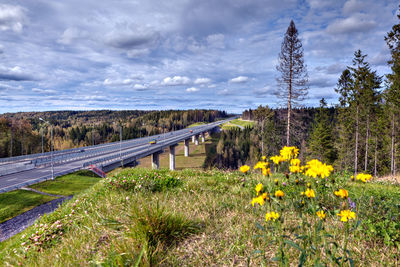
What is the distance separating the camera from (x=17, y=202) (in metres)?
23.8

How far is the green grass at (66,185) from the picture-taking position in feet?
92.4

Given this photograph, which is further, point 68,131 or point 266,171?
point 68,131

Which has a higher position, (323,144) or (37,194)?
(323,144)

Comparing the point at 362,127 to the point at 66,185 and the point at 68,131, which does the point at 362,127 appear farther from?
the point at 68,131

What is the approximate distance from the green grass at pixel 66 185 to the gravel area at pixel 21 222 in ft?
13.0

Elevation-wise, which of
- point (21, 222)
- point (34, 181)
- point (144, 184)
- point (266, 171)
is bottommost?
point (21, 222)

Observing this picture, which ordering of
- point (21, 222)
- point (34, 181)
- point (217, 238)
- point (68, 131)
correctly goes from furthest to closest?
point (68, 131) → point (34, 181) → point (21, 222) → point (217, 238)

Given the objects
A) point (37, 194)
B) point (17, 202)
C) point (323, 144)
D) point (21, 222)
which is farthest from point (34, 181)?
point (323, 144)

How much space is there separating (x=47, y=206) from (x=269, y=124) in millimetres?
39227

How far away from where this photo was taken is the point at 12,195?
25234mm

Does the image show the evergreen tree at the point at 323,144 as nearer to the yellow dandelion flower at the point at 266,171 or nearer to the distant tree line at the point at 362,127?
the distant tree line at the point at 362,127

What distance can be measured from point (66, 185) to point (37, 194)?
3779 mm

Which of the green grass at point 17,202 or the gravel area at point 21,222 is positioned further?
the green grass at point 17,202

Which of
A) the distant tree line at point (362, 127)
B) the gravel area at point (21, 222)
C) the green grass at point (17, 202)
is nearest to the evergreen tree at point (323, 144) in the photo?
the distant tree line at point (362, 127)
